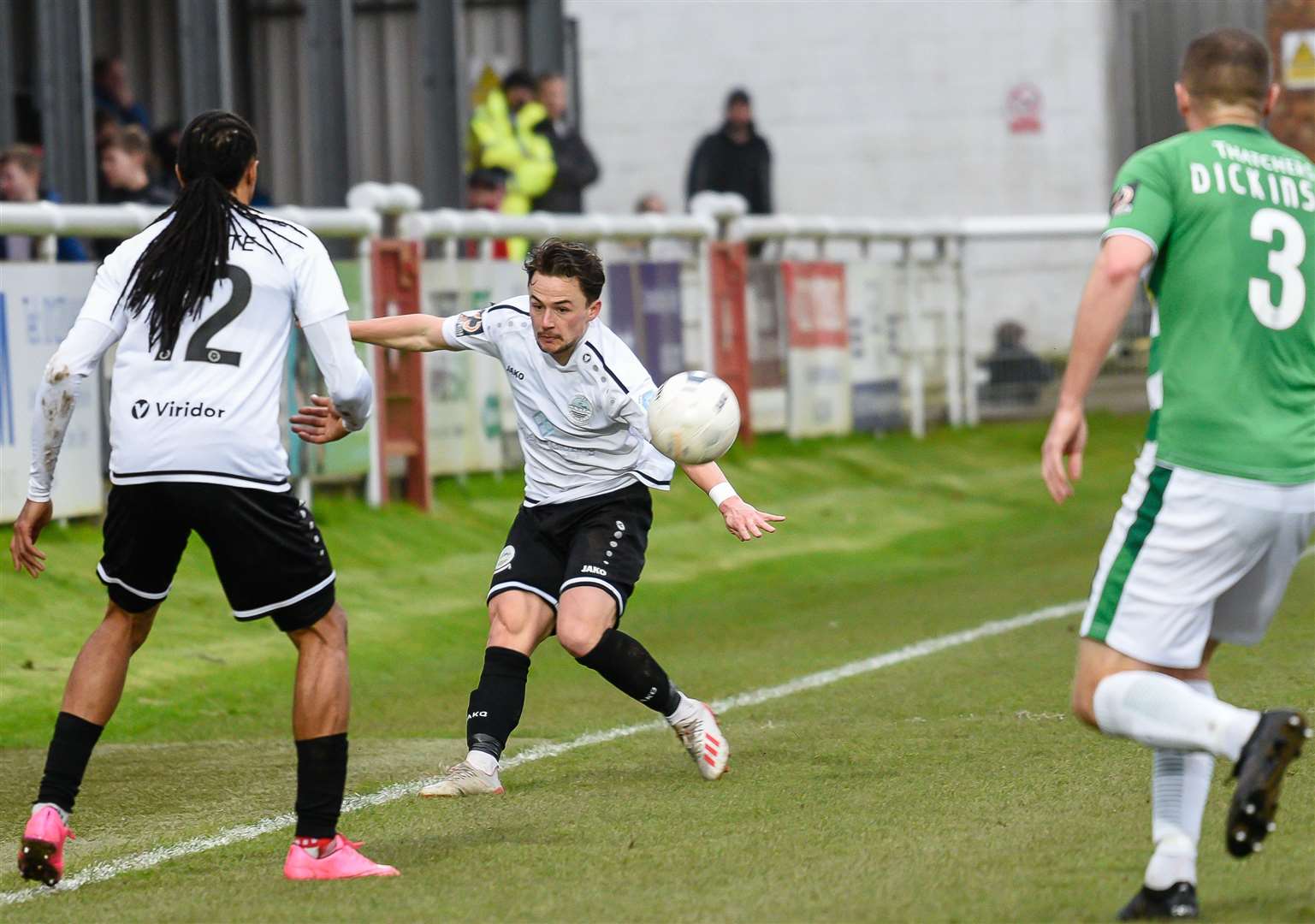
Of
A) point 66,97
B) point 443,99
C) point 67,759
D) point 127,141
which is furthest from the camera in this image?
point 443,99

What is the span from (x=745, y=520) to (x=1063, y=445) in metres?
1.95

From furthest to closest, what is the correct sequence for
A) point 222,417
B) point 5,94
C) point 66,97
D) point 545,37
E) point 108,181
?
point 545,37 → point 5,94 → point 66,97 → point 108,181 → point 222,417

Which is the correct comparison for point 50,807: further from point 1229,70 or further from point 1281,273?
point 1229,70

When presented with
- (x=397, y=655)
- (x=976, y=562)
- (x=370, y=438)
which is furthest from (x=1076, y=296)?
(x=397, y=655)

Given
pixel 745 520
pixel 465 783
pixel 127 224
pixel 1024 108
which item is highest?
pixel 1024 108

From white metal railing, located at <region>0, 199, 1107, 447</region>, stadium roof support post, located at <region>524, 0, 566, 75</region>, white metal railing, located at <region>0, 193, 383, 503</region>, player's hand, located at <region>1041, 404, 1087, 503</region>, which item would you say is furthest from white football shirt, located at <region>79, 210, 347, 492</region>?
stadium roof support post, located at <region>524, 0, 566, 75</region>

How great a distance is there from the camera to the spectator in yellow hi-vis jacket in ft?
54.6

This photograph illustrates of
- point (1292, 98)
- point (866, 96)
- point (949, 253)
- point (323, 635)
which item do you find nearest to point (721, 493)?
point (323, 635)

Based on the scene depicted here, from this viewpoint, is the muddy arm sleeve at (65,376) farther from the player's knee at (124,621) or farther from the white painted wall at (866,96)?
the white painted wall at (866,96)

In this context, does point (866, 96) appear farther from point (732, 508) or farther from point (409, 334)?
point (732, 508)

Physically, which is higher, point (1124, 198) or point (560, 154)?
point (560, 154)

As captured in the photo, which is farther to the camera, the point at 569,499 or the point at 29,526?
the point at 569,499

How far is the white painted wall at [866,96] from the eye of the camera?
81.1 feet

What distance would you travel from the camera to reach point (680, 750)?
7.60m
